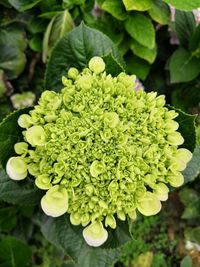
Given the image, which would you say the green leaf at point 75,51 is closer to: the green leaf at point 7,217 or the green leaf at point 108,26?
the green leaf at point 108,26

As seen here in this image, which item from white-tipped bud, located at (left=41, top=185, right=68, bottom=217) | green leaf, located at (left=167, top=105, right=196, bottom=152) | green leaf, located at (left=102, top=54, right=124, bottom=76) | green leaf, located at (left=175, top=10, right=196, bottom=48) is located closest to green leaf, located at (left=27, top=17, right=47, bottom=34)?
green leaf, located at (left=175, top=10, right=196, bottom=48)

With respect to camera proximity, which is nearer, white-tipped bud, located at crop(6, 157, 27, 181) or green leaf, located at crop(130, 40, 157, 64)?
white-tipped bud, located at crop(6, 157, 27, 181)

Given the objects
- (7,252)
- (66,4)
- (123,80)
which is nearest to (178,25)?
(66,4)

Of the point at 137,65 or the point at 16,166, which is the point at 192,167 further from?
the point at 137,65

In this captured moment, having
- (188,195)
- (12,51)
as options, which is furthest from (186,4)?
(188,195)

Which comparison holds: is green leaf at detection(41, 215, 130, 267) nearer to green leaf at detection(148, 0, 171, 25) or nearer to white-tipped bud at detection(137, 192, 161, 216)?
white-tipped bud at detection(137, 192, 161, 216)

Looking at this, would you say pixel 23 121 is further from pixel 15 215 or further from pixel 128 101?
pixel 15 215
